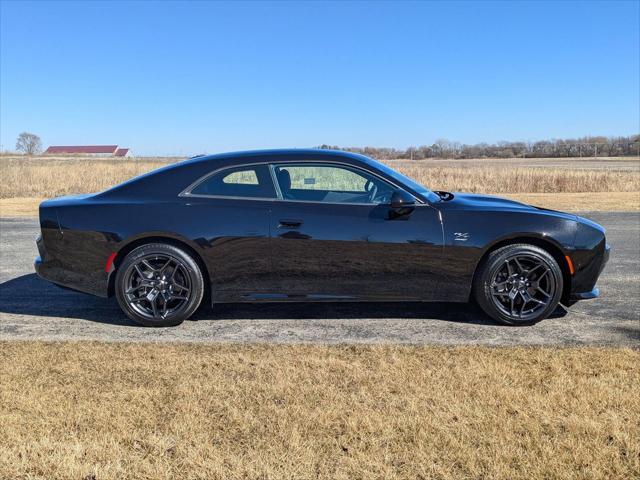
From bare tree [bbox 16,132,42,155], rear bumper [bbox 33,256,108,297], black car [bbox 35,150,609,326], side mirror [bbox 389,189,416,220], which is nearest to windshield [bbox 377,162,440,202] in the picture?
black car [bbox 35,150,609,326]

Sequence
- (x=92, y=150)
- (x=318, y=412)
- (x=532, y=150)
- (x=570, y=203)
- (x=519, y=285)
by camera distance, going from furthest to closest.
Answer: (x=92, y=150) < (x=532, y=150) < (x=570, y=203) < (x=519, y=285) < (x=318, y=412)

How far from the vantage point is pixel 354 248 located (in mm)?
4574

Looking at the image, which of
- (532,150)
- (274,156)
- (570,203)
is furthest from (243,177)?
(532,150)

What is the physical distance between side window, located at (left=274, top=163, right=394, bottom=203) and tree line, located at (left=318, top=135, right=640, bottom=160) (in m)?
61.9

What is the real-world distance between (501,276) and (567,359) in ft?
3.47

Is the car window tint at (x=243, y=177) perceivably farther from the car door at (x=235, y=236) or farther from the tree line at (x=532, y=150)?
the tree line at (x=532, y=150)

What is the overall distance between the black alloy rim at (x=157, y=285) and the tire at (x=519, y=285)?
2.54 metres

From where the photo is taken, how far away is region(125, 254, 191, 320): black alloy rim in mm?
4668

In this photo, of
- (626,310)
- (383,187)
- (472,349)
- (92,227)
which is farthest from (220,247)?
(626,310)

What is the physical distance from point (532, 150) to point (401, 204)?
75598 millimetres

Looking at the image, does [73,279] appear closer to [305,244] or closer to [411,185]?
[305,244]

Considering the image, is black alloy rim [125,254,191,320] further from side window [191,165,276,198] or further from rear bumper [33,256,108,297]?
side window [191,165,276,198]

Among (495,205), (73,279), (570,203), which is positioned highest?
(495,205)

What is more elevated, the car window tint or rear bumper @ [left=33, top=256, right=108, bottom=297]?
the car window tint
